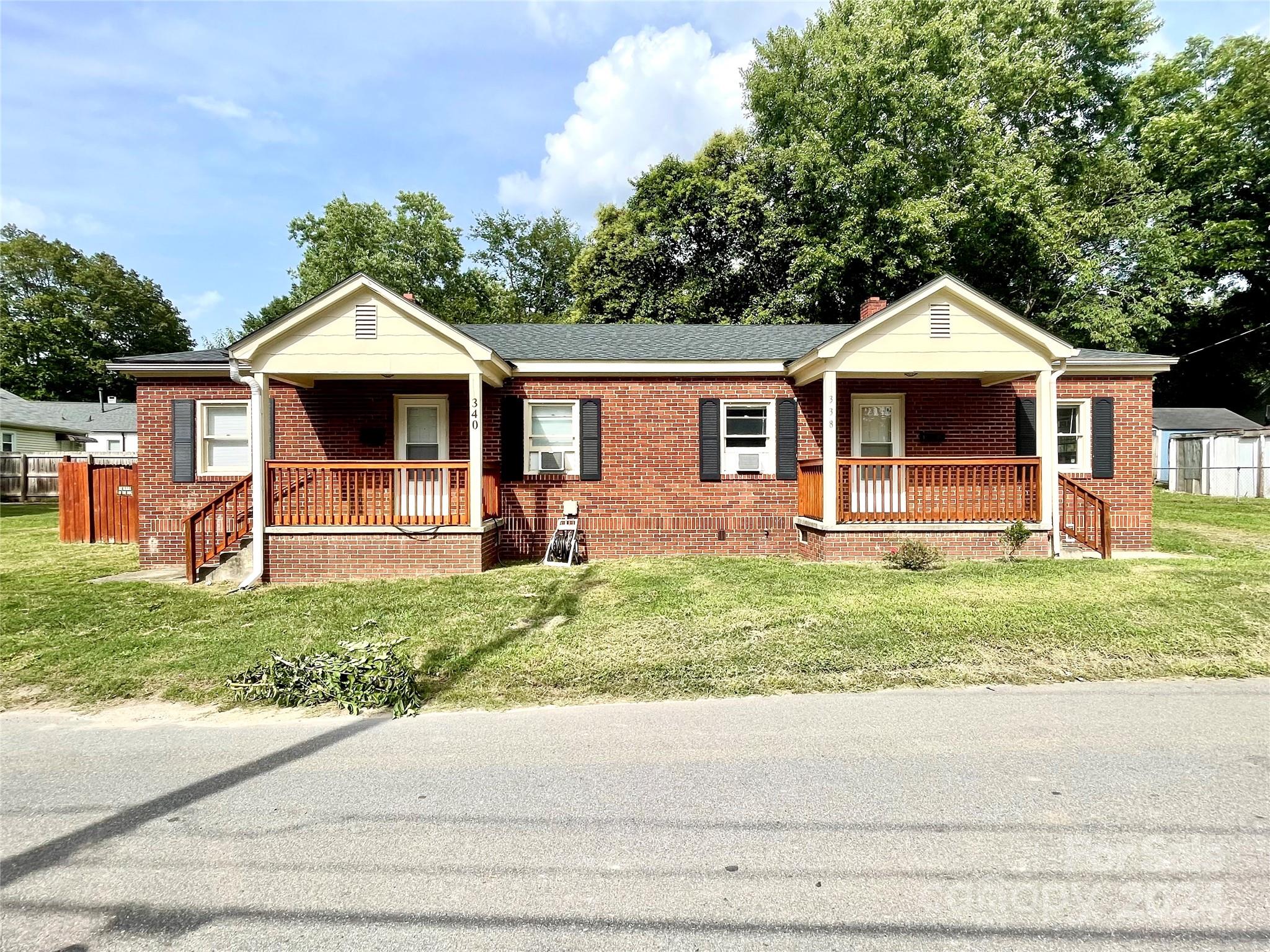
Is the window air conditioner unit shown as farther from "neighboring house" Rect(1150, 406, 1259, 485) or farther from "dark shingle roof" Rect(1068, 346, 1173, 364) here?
"neighboring house" Rect(1150, 406, 1259, 485)

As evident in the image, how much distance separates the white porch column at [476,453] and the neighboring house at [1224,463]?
26.9 metres

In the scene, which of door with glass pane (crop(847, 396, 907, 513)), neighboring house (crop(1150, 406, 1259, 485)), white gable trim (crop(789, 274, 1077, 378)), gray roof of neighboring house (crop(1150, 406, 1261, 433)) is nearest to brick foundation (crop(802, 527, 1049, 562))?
door with glass pane (crop(847, 396, 907, 513))

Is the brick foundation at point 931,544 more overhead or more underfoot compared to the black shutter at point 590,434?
more underfoot

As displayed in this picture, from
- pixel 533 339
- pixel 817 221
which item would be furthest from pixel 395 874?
pixel 817 221

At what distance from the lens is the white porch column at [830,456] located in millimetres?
10578

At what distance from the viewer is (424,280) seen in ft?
130

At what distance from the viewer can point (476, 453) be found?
34.3 ft

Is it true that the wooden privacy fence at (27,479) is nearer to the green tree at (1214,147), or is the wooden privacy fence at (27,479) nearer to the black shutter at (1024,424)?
the black shutter at (1024,424)

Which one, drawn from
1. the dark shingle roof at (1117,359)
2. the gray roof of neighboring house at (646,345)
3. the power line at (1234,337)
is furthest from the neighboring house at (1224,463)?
the dark shingle roof at (1117,359)

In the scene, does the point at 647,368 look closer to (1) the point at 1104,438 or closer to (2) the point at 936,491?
(2) the point at 936,491

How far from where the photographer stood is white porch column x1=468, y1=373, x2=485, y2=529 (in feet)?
33.8

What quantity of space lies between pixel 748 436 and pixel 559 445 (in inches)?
136

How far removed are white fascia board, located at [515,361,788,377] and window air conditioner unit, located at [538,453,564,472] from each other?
1.43 meters

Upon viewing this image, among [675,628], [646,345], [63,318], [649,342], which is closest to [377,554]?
[675,628]
